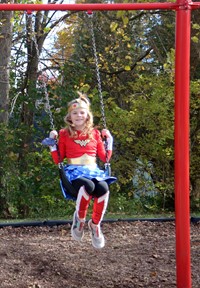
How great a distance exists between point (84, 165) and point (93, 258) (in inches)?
37.2

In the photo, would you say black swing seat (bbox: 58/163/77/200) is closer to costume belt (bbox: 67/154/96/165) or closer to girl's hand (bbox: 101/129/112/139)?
costume belt (bbox: 67/154/96/165)

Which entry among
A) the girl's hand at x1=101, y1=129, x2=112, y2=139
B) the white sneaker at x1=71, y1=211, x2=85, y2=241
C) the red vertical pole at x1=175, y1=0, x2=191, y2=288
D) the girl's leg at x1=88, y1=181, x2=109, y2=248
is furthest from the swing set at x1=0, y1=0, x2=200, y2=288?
the white sneaker at x1=71, y1=211, x2=85, y2=241

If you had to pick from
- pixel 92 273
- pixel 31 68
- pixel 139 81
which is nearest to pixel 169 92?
pixel 139 81

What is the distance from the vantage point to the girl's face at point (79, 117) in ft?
17.4

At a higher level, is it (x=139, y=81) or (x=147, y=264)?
(x=139, y=81)

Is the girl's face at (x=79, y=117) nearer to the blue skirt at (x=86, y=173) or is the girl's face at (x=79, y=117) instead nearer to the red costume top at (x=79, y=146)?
the red costume top at (x=79, y=146)

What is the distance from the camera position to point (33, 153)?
949 centimetres

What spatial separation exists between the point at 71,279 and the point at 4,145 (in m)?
4.69

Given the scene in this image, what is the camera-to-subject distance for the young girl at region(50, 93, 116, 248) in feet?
16.4

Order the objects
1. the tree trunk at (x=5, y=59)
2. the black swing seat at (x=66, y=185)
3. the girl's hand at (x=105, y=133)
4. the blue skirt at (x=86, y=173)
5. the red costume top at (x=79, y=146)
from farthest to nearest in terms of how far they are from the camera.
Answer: the tree trunk at (x=5, y=59) → the red costume top at (x=79, y=146) → the girl's hand at (x=105, y=133) → the blue skirt at (x=86, y=173) → the black swing seat at (x=66, y=185)

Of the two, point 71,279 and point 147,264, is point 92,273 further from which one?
point 147,264

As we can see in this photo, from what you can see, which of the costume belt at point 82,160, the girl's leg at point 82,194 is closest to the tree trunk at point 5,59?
the costume belt at point 82,160

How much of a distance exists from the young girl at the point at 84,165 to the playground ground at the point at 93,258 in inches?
12.1

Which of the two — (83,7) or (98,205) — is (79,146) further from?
(83,7)
